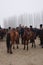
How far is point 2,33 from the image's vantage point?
21484 millimetres

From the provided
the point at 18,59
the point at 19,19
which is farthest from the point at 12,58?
the point at 19,19

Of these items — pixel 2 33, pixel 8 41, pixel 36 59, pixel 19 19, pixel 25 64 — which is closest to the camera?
pixel 25 64

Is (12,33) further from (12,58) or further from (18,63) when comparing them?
(18,63)

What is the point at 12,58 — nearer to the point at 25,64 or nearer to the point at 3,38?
the point at 25,64

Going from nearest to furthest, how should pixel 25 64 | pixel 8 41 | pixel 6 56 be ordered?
pixel 25 64 → pixel 6 56 → pixel 8 41

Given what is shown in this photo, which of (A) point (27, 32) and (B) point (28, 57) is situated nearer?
(B) point (28, 57)

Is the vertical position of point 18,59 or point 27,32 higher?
point 27,32

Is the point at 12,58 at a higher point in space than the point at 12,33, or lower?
lower

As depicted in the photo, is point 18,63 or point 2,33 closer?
point 18,63

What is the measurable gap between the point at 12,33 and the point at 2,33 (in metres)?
8.81

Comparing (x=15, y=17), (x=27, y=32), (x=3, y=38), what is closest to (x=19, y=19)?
(x=15, y=17)

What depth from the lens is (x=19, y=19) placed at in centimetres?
7494

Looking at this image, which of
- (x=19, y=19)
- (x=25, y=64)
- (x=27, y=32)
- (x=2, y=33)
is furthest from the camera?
(x=19, y=19)

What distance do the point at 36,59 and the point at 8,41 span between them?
2.45 metres
